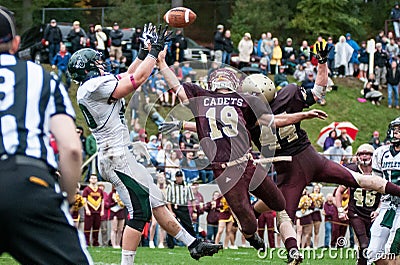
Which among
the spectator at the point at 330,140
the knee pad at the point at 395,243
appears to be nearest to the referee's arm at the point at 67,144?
the knee pad at the point at 395,243

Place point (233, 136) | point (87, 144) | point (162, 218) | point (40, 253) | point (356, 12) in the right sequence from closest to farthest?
1. point (40, 253)
2. point (162, 218)
3. point (233, 136)
4. point (87, 144)
5. point (356, 12)

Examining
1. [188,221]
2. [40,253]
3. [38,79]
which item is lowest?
[188,221]

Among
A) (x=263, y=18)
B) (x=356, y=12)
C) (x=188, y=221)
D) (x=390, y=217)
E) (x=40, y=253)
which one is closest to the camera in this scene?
(x=40, y=253)

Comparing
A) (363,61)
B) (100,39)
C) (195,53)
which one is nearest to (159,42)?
(100,39)

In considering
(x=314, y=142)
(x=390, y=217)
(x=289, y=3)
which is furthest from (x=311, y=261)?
(x=289, y=3)

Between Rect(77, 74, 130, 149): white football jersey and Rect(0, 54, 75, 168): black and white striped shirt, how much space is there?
2.91 m

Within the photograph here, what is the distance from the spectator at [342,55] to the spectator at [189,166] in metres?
11.5

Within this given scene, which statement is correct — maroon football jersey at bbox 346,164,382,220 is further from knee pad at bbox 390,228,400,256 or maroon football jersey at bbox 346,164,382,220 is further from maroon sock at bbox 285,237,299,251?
maroon sock at bbox 285,237,299,251

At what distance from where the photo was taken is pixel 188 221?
49.1ft

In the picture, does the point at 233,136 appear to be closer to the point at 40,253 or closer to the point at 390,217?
the point at 390,217

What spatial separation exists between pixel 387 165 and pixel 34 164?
5.71 m

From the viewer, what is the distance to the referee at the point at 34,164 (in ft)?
11.6

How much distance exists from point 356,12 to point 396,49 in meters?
8.92

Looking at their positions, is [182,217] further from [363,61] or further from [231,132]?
[363,61]
